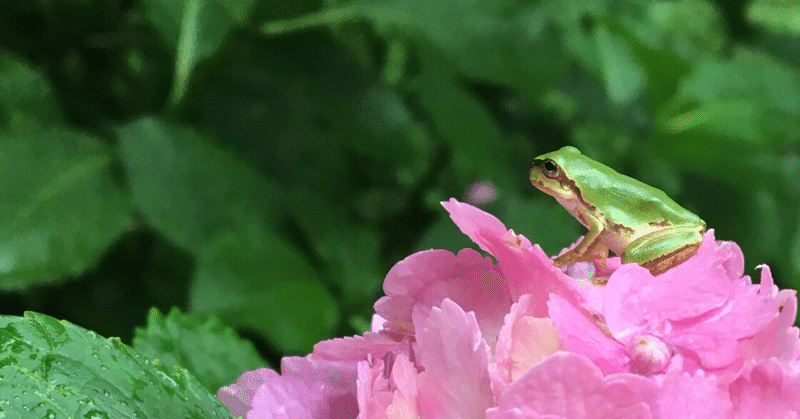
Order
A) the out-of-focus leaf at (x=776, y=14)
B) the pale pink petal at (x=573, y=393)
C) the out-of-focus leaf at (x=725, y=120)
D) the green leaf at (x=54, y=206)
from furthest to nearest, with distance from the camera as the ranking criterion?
the out-of-focus leaf at (x=776, y=14) < the out-of-focus leaf at (x=725, y=120) < the green leaf at (x=54, y=206) < the pale pink petal at (x=573, y=393)

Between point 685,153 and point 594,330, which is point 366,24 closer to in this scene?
point 685,153

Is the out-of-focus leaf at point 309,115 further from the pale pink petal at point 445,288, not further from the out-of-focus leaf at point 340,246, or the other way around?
the pale pink petal at point 445,288

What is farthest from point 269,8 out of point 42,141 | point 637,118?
point 637,118

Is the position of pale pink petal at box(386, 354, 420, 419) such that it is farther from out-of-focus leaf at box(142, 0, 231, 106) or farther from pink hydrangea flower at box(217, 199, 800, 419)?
out-of-focus leaf at box(142, 0, 231, 106)

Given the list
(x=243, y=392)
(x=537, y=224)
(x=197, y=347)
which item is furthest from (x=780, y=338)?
(x=537, y=224)

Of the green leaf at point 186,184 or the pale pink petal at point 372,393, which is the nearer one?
the pale pink petal at point 372,393

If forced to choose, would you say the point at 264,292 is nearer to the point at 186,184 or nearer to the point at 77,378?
the point at 186,184

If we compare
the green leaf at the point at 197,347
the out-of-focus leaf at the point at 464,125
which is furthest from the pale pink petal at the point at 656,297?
the out-of-focus leaf at the point at 464,125
